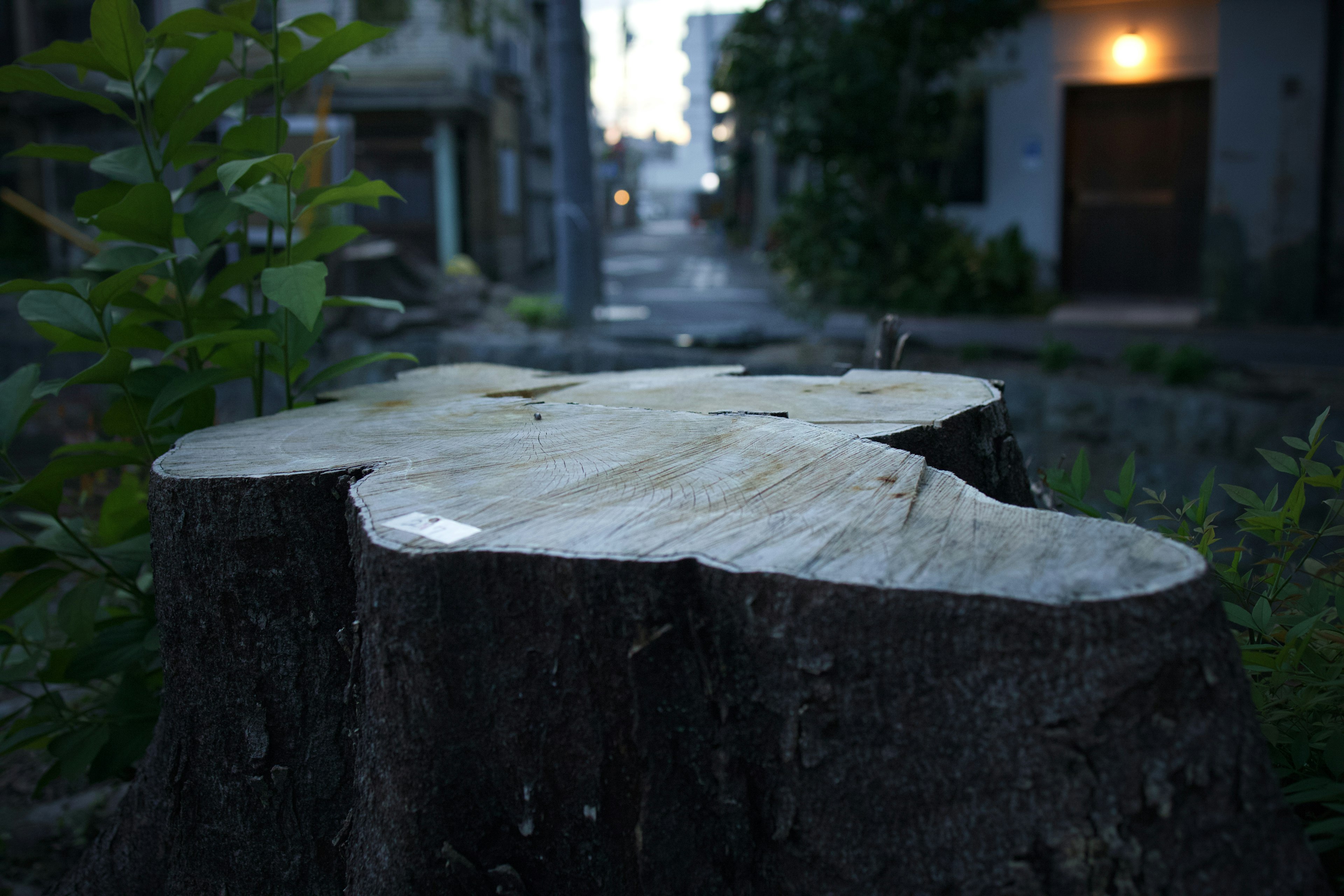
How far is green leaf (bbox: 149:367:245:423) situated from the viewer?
1973 millimetres

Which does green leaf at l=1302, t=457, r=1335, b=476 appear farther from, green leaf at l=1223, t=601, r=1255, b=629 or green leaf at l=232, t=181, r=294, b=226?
green leaf at l=232, t=181, r=294, b=226

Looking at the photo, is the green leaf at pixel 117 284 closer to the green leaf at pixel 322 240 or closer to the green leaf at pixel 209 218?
the green leaf at pixel 209 218

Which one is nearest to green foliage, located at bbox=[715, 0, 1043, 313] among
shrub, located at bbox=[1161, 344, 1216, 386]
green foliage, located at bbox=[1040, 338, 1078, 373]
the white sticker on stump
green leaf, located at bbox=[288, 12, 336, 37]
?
green foliage, located at bbox=[1040, 338, 1078, 373]

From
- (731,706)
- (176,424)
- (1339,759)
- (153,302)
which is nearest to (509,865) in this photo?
(731,706)

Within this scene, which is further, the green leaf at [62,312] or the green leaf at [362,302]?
the green leaf at [362,302]

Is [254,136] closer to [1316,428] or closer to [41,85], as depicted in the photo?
[41,85]

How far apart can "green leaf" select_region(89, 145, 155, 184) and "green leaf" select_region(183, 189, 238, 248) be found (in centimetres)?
11

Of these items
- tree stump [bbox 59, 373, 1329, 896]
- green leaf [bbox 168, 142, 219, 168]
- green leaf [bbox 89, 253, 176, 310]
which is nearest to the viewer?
tree stump [bbox 59, 373, 1329, 896]

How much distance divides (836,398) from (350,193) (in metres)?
1.05

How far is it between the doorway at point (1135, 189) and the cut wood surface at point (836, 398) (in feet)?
30.9

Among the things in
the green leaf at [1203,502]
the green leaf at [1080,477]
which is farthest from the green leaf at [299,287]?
the green leaf at [1203,502]

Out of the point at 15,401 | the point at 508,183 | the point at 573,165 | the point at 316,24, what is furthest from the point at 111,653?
the point at 508,183

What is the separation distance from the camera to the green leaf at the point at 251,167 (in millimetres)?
1757

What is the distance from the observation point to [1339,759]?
52.6 inches
